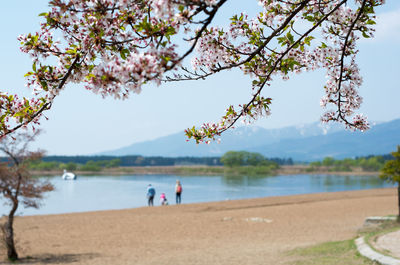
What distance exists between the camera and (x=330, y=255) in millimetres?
9008

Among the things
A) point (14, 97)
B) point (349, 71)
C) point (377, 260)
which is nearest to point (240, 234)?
point (377, 260)

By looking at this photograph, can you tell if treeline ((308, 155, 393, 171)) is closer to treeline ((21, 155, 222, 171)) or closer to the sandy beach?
treeline ((21, 155, 222, 171))

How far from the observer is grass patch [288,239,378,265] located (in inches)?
324

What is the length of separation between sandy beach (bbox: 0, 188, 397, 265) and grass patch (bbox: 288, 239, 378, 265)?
0.39m

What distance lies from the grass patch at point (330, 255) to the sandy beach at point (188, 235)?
1.27ft

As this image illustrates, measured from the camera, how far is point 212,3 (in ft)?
9.41

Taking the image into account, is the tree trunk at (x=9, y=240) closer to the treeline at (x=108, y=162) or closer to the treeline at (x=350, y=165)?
the treeline at (x=108, y=162)

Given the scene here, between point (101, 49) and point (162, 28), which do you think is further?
point (101, 49)

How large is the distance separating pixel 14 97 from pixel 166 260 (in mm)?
7871

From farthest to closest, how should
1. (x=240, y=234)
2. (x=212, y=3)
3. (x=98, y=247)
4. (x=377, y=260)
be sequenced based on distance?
(x=240, y=234)
(x=98, y=247)
(x=377, y=260)
(x=212, y=3)

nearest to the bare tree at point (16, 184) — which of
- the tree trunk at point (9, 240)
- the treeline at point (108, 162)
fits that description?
the tree trunk at point (9, 240)

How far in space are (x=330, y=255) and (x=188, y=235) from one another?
758 centimetres

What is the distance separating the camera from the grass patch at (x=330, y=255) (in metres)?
8.22

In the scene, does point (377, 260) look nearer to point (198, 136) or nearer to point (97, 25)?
point (198, 136)
